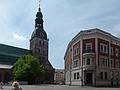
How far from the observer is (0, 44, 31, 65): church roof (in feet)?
395

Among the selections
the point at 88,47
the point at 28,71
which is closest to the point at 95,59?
the point at 88,47

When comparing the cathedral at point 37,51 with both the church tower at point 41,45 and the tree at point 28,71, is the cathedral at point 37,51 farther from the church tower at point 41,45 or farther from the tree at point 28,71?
the tree at point 28,71

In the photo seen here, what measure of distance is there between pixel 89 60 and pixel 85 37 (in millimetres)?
5789

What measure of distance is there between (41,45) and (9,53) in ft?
50.9

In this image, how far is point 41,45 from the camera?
129500 mm

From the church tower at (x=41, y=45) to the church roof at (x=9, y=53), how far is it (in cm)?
633

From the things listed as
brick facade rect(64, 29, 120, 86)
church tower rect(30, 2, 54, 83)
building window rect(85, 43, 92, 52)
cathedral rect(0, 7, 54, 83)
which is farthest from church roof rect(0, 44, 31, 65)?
building window rect(85, 43, 92, 52)

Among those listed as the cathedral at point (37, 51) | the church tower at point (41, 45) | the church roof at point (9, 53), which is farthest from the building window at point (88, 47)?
the church tower at point (41, 45)

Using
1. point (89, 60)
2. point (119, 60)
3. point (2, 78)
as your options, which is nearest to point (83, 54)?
point (89, 60)

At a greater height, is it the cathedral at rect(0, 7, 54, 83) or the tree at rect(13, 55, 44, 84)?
the cathedral at rect(0, 7, 54, 83)

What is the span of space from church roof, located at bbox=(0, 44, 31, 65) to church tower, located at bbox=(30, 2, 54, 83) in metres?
6.33

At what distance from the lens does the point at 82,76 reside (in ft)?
207

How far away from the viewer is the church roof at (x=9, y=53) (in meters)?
120

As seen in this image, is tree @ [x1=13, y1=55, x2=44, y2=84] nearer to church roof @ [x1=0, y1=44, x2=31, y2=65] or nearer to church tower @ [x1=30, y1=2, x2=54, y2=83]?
church roof @ [x1=0, y1=44, x2=31, y2=65]
